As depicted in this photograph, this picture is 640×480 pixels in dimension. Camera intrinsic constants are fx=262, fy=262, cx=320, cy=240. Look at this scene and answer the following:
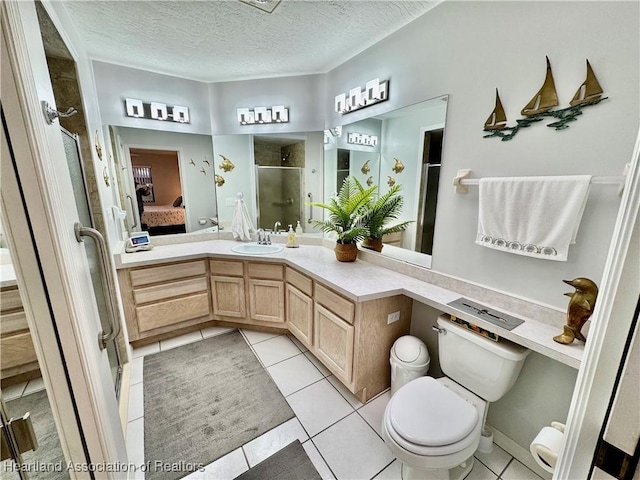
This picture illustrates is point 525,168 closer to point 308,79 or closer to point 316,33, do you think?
point 316,33

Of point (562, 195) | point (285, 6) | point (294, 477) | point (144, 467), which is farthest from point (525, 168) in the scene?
point (144, 467)

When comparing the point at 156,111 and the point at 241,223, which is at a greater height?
the point at 156,111

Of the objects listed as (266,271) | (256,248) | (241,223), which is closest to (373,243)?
(266,271)

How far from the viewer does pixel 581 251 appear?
1.16 m

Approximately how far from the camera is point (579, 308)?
1080mm

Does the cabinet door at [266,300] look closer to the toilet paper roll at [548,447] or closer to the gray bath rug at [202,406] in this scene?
the gray bath rug at [202,406]

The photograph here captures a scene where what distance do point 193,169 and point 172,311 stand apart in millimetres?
1450

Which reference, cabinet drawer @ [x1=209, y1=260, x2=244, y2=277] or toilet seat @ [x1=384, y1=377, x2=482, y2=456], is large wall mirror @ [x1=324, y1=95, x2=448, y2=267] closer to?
toilet seat @ [x1=384, y1=377, x2=482, y2=456]

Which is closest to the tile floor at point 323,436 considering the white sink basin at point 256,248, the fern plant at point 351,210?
Result: the white sink basin at point 256,248

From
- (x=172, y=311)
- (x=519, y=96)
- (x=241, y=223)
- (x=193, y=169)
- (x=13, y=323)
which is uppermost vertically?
(x=519, y=96)

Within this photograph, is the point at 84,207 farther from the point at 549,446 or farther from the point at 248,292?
the point at 549,446

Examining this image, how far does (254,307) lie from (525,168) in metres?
2.31

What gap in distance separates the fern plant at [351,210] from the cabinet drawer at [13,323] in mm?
1770

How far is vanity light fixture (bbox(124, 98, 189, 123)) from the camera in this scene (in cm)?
242
